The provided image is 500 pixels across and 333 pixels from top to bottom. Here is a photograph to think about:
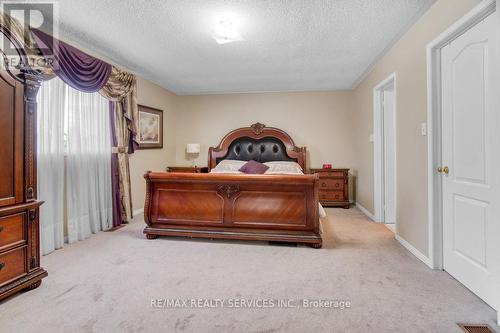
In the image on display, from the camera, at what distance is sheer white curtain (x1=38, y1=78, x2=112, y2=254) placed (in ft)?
9.71

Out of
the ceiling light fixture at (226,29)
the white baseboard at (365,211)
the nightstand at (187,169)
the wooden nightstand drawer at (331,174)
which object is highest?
the ceiling light fixture at (226,29)

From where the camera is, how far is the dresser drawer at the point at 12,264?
197 centimetres

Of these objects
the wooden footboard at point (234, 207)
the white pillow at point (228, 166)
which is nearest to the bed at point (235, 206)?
the wooden footboard at point (234, 207)

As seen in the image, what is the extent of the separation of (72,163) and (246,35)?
101 inches

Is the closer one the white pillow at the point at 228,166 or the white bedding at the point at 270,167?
the white bedding at the point at 270,167

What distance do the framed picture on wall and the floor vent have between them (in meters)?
4.33

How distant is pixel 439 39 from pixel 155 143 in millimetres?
4553

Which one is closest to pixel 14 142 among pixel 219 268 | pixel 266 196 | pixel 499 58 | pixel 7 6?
pixel 7 6

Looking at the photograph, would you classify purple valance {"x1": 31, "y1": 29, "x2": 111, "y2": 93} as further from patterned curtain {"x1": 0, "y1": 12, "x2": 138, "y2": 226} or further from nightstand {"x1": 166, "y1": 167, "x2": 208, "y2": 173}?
nightstand {"x1": 166, "y1": 167, "x2": 208, "y2": 173}

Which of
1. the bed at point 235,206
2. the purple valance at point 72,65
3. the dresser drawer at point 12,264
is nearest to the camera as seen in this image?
the dresser drawer at point 12,264

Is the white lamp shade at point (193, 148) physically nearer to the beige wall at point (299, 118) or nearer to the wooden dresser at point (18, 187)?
the beige wall at point (299, 118)

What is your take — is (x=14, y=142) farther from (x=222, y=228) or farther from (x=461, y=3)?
(x=461, y=3)

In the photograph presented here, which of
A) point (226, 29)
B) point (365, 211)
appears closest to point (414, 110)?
point (226, 29)

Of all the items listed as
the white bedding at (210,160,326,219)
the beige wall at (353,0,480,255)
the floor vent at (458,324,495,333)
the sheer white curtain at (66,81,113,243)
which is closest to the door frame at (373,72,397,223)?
the beige wall at (353,0,480,255)
